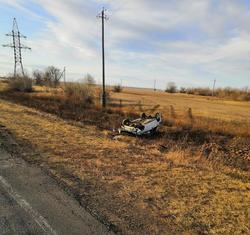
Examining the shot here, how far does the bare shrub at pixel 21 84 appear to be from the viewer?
5497 centimetres

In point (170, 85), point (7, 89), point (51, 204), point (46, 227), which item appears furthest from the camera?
point (170, 85)

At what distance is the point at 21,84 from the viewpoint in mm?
55344

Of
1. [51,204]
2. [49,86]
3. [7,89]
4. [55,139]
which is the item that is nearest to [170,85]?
[49,86]

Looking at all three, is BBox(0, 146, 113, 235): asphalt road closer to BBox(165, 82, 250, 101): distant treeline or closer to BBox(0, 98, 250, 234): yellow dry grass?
BBox(0, 98, 250, 234): yellow dry grass

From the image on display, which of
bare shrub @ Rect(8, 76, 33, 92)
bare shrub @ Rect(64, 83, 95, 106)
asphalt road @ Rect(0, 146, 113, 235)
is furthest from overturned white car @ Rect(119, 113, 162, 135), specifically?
bare shrub @ Rect(8, 76, 33, 92)

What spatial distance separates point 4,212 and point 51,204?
0.75 meters

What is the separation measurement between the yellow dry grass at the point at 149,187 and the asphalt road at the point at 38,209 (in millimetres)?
329

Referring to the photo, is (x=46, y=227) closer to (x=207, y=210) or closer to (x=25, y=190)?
(x=25, y=190)

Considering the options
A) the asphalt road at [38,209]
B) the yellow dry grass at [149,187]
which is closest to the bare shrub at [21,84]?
the yellow dry grass at [149,187]

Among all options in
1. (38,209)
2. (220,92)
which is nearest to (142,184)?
(38,209)

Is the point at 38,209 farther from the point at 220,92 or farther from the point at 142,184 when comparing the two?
the point at 220,92

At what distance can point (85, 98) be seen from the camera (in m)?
38.5

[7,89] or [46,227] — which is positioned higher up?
[46,227]

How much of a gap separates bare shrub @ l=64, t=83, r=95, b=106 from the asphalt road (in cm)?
2944
